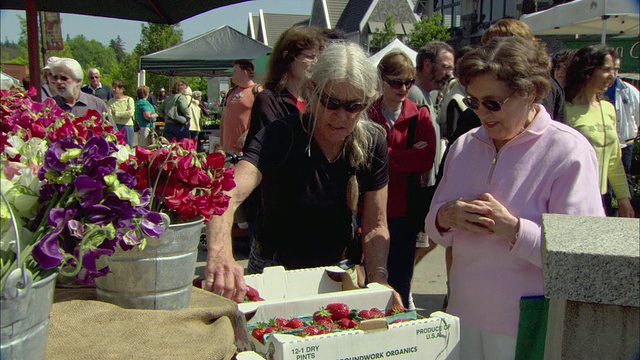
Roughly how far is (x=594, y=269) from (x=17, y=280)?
0.90 metres

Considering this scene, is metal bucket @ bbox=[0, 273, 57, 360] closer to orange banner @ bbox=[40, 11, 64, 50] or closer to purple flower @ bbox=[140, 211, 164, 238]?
purple flower @ bbox=[140, 211, 164, 238]

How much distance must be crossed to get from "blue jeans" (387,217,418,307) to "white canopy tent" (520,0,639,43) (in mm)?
4941

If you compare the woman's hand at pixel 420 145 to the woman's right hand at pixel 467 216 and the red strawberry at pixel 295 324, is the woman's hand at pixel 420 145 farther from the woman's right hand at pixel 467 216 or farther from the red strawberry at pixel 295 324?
the red strawberry at pixel 295 324

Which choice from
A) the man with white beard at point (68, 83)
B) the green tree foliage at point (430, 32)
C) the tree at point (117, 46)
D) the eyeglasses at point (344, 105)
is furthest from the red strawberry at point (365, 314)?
the tree at point (117, 46)

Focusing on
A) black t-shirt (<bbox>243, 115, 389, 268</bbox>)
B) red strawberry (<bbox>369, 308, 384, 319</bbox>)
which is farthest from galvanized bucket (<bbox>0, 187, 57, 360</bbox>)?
black t-shirt (<bbox>243, 115, 389, 268</bbox>)

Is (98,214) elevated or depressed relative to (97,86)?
depressed

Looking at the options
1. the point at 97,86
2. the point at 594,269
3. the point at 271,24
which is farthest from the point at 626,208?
the point at 271,24

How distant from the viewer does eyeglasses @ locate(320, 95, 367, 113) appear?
2.11 meters

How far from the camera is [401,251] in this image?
3.52 metres

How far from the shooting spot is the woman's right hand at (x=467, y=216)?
1872 millimetres

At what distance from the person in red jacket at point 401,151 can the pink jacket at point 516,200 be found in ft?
4.65

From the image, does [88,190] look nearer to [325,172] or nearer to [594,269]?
[594,269]

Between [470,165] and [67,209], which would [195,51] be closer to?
[470,165]

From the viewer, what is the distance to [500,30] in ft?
9.97
